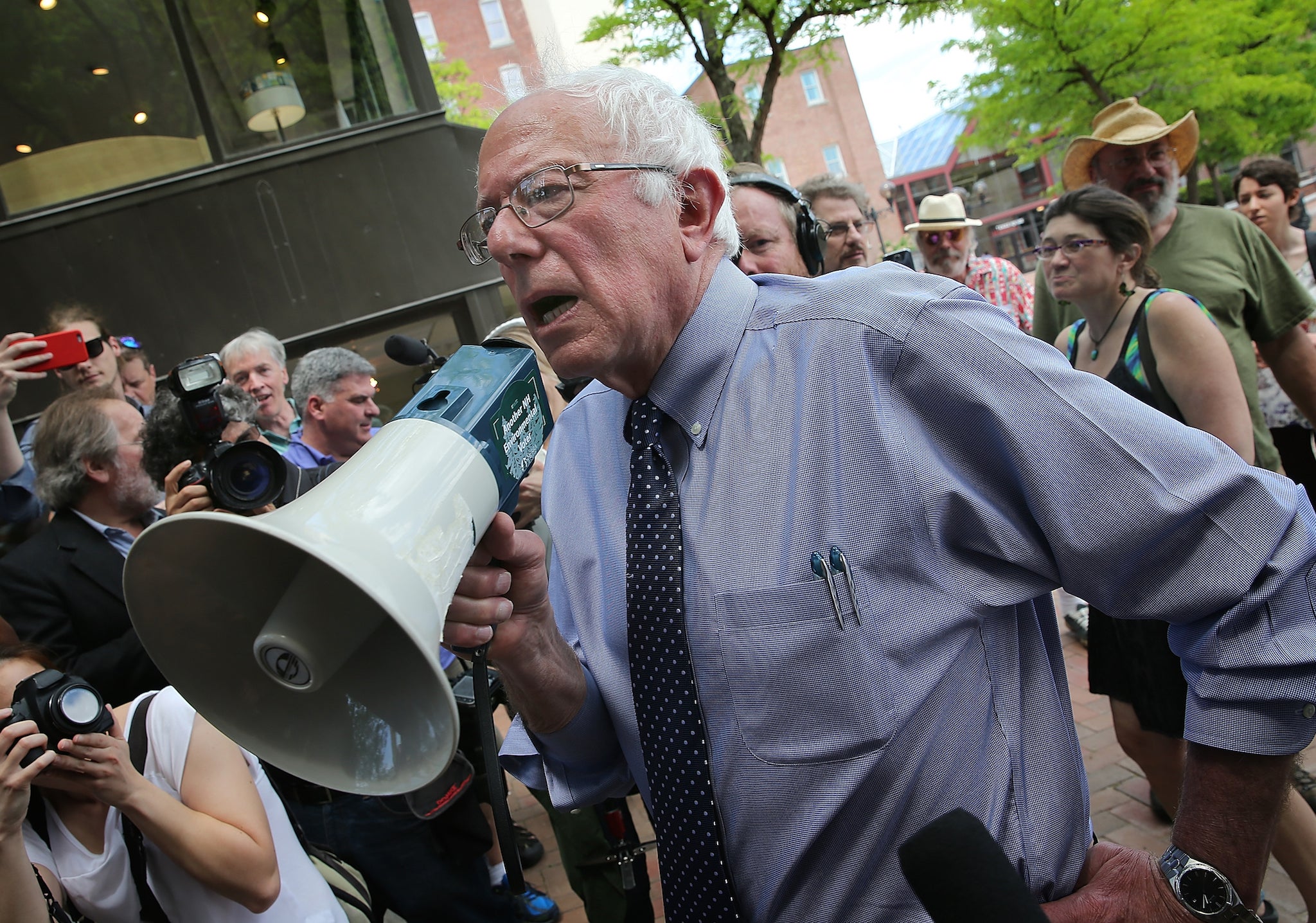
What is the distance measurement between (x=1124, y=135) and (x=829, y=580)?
417 cm

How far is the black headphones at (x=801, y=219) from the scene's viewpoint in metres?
3.03

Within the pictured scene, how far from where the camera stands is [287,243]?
8922 mm

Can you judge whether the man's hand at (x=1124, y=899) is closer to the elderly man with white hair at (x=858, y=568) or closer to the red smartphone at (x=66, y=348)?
the elderly man with white hair at (x=858, y=568)

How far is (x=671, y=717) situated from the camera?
1.37 metres

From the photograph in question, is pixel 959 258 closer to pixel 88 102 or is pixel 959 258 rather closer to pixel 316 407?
pixel 316 407

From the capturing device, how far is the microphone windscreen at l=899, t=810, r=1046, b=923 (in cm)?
81

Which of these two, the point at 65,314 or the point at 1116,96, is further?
the point at 1116,96

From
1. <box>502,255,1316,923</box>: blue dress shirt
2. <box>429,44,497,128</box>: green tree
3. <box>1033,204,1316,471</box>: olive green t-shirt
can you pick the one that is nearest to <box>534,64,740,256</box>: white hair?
<box>502,255,1316,923</box>: blue dress shirt

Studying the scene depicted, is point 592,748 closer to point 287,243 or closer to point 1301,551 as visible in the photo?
point 1301,551

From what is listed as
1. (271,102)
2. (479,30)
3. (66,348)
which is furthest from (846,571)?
(479,30)

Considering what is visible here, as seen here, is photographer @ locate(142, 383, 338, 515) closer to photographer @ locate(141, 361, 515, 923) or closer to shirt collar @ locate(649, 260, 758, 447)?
photographer @ locate(141, 361, 515, 923)

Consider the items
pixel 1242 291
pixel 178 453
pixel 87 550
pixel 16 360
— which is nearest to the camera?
pixel 178 453

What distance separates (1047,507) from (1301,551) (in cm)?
33

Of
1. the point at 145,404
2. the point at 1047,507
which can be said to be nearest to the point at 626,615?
the point at 1047,507
